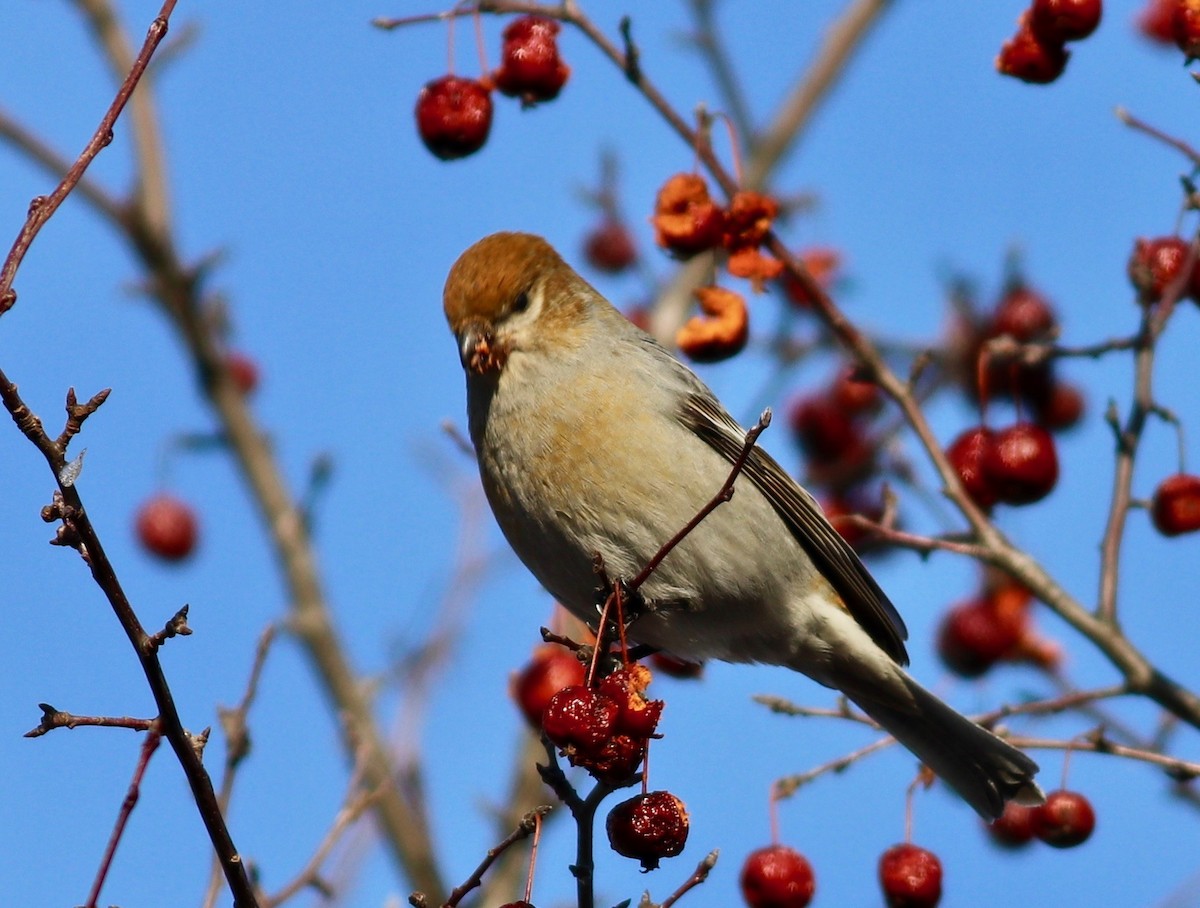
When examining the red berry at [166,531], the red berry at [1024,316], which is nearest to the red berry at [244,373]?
the red berry at [166,531]

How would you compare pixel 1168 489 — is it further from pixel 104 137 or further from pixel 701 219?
pixel 104 137

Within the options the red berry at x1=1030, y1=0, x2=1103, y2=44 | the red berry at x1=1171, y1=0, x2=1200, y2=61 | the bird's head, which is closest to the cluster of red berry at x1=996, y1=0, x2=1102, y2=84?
the red berry at x1=1030, y1=0, x2=1103, y2=44

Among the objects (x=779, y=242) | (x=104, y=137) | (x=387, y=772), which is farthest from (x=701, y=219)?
(x=387, y=772)

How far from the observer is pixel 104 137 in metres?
2.14

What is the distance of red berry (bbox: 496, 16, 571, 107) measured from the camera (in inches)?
166

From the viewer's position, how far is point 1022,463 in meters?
4.21

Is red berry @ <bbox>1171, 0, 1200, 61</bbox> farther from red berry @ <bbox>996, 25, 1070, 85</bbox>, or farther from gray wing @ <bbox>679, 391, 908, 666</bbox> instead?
gray wing @ <bbox>679, 391, 908, 666</bbox>

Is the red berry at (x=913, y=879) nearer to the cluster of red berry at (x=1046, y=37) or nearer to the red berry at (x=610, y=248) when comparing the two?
the cluster of red berry at (x=1046, y=37)

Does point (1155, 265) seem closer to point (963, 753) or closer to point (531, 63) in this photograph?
point (963, 753)

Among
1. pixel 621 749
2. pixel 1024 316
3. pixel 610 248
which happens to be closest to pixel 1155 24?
pixel 1024 316

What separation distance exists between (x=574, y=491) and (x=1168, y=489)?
178 centimetres

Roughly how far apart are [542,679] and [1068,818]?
5.28ft

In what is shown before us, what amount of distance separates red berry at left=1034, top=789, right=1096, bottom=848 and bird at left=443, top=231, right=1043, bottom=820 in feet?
0.71

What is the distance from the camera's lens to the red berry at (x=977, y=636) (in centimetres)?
491
